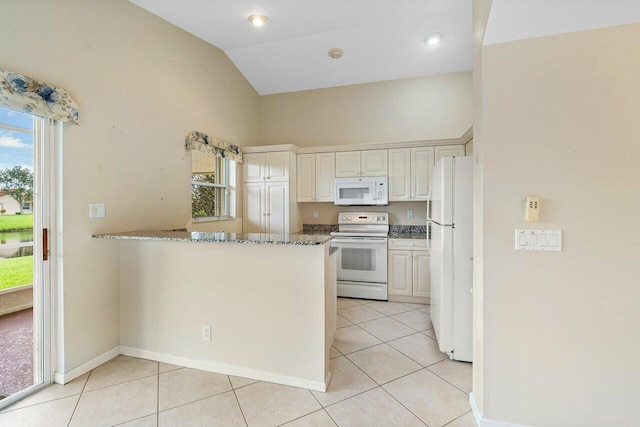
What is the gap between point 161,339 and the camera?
2.31 m

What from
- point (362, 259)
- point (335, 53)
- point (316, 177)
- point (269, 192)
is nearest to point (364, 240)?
point (362, 259)

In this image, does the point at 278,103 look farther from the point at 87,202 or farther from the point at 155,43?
the point at 87,202

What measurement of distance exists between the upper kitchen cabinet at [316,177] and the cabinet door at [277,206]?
0.28m

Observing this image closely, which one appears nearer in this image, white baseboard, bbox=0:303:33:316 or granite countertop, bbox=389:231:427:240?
white baseboard, bbox=0:303:33:316

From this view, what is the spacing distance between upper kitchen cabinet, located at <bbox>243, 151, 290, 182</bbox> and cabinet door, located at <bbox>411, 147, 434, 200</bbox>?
178cm

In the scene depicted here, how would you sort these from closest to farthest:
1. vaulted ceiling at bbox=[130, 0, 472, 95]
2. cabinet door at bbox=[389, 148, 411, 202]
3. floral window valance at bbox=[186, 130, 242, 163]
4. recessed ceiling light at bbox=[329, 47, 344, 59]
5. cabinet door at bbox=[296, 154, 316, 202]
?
vaulted ceiling at bbox=[130, 0, 472, 95], floral window valance at bbox=[186, 130, 242, 163], recessed ceiling light at bbox=[329, 47, 344, 59], cabinet door at bbox=[389, 148, 411, 202], cabinet door at bbox=[296, 154, 316, 202]

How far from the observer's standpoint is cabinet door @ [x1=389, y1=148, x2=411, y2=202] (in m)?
3.88

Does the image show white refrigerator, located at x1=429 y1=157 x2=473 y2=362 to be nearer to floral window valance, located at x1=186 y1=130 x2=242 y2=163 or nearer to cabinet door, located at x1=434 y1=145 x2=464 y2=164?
cabinet door, located at x1=434 y1=145 x2=464 y2=164

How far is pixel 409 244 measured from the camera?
12.3 ft

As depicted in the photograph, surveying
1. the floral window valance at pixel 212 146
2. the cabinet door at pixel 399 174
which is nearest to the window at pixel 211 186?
the floral window valance at pixel 212 146

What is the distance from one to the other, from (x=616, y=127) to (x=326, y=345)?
2081mm

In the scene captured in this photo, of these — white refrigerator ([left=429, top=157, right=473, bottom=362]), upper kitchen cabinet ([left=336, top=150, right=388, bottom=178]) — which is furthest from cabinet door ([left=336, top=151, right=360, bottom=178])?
white refrigerator ([left=429, top=157, right=473, bottom=362])

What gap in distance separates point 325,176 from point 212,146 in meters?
1.62

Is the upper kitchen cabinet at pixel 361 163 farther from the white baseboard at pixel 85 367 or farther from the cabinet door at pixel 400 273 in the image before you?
the white baseboard at pixel 85 367
